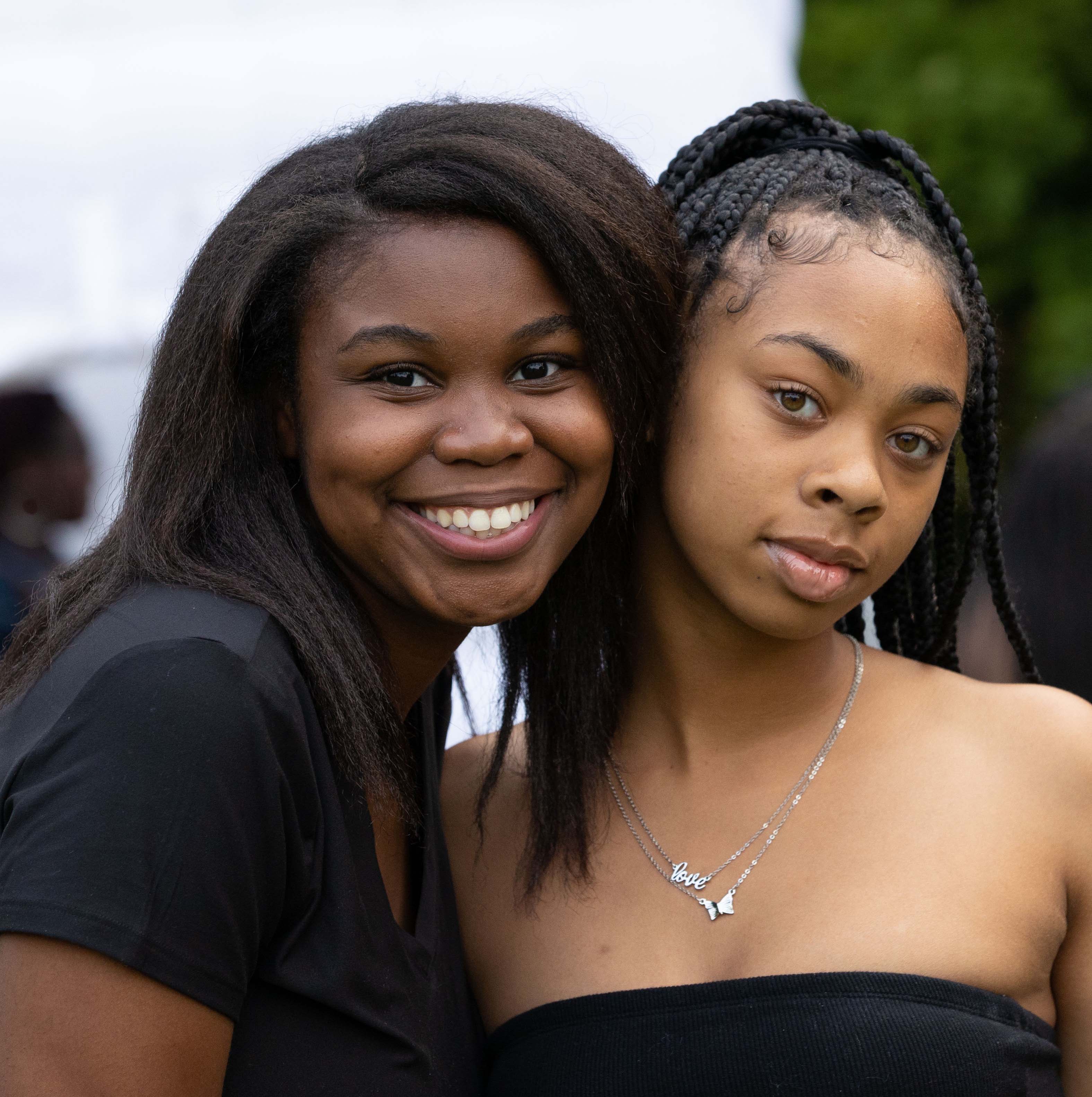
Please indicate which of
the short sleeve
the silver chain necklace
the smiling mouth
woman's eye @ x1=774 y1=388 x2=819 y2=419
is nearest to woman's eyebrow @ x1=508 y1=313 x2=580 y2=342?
the smiling mouth

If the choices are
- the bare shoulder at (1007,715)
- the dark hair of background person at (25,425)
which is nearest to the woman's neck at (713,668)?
the bare shoulder at (1007,715)

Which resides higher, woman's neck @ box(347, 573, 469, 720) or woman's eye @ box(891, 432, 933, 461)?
woman's eye @ box(891, 432, 933, 461)

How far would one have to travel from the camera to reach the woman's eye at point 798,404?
2.02 meters

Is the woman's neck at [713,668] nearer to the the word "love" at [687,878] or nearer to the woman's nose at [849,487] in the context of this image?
the the word "love" at [687,878]

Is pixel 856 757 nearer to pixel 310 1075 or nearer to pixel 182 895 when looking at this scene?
pixel 310 1075

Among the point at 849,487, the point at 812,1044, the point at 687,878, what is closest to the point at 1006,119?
the point at 849,487

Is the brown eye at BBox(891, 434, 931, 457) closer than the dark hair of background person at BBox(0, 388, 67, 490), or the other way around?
the brown eye at BBox(891, 434, 931, 457)

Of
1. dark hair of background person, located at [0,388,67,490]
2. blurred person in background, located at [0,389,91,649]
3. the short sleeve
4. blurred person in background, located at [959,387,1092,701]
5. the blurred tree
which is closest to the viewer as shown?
the short sleeve

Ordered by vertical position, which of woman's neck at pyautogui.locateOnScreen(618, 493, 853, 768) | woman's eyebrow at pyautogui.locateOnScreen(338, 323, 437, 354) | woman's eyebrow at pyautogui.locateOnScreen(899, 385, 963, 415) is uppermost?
woman's eyebrow at pyautogui.locateOnScreen(338, 323, 437, 354)

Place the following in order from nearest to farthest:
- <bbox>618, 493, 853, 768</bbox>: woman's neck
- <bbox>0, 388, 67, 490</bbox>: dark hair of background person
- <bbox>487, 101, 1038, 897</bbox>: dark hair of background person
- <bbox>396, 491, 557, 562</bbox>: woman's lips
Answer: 1. <bbox>396, 491, 557, 562</bbox>: woman's lips
2. <bbox>487, 101, 1038, 897</bbox>: dark hair of background person
3. <bbox>618, 493, 853, 768</bbox>: woman's neck
4. <bbox>0, 388, 67, 490</bbox>: dark hair of background person

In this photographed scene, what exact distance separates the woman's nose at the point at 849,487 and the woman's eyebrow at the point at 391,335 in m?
0.59

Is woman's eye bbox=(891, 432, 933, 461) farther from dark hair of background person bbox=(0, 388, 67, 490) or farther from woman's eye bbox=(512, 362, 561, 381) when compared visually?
dark hair of background person bbox=(0, 388, 67, 490)

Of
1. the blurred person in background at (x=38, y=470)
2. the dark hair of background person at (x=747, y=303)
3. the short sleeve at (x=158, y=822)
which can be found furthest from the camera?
the blurred person in background at (x=38, y=470)

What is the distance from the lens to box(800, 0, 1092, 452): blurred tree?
25.0 ft
